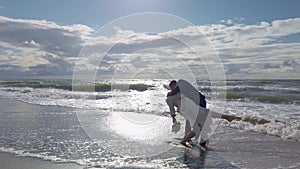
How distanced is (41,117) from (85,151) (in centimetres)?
604

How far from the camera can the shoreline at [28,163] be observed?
20.0ft

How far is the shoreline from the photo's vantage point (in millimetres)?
6082

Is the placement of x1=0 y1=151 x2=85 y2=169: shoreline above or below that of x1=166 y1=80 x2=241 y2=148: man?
below

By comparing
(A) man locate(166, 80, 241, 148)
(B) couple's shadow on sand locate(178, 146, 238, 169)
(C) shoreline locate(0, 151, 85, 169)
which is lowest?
(C) shoreline locate(0, 151, 85, 169)

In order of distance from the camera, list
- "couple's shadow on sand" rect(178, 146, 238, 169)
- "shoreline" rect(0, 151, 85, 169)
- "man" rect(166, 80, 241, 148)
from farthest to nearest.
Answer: "man" rect(166, 80, 241, 148), "couple's shadow on sand" rect(178, 146, 238, 169), "shoreline" rect(0, 151, 85, 169)

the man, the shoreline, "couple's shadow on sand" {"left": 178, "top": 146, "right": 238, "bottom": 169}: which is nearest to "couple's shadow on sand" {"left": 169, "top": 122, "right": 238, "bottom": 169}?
"couple's shadow on sand" {"left": 178, "top": 146, "right": 238, "bottom": 169}

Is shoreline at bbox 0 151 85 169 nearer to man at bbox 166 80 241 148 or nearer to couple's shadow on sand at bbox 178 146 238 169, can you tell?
couple's shadow on sand at bbox 178 146 238 169

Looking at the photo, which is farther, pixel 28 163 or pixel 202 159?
pixel 202 159

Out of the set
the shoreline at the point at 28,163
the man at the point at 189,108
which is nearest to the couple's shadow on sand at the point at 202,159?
the man at the point at 189,108

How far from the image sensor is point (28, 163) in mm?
6324

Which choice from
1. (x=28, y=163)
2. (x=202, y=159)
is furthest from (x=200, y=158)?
(x=28, y=163)

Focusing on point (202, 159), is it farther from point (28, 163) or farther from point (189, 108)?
point (28, 163)

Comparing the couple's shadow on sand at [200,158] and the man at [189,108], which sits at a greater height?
the man at [189,108]

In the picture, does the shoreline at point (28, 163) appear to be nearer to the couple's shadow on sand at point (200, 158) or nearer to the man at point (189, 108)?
the couple's shadow on sand at point (200, 158)
